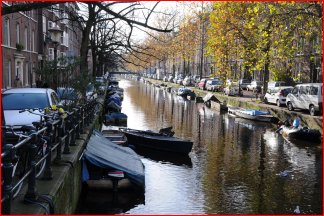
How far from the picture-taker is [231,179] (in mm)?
14430

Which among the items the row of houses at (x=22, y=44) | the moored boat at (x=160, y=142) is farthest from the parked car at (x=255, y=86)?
the moored boat at (x=160, y=142)

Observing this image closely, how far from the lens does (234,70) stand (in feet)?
124

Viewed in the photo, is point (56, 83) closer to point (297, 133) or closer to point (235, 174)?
point (235, 174)

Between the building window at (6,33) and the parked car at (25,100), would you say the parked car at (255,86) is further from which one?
the parked car at (25,100)

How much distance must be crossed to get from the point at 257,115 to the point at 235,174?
49.1ft

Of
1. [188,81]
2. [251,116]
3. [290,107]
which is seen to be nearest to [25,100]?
[290,107]

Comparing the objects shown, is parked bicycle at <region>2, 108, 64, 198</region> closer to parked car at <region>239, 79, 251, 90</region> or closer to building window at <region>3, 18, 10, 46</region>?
building window at <region>3, 18, 10, 46</region>

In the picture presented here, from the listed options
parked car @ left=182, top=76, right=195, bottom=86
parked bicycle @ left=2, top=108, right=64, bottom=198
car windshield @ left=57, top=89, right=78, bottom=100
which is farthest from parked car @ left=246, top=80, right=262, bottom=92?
parked bicycle @ left=2, top=108, right=64, bottom=198

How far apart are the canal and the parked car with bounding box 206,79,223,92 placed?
25.3m

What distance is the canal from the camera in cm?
1158

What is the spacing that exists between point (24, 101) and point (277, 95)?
2350cm

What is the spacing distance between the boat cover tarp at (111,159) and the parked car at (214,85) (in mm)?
37212

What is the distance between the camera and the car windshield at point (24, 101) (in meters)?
11.9

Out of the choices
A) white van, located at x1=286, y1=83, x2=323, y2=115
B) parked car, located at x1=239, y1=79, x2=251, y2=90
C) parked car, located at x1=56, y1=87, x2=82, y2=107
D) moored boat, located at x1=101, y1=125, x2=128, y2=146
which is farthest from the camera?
parked car, located at x1=239, y1=79, x2=251, y2=90
